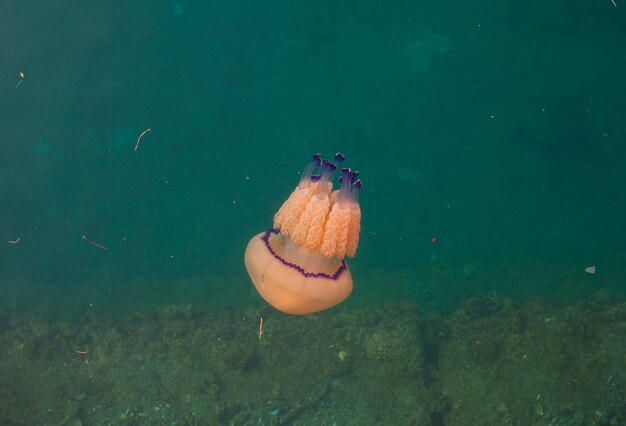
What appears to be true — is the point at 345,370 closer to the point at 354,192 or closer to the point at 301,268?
the point at 301,268

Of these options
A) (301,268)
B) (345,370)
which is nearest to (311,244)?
(301,268)

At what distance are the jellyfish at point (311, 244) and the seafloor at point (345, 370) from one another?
2358mm

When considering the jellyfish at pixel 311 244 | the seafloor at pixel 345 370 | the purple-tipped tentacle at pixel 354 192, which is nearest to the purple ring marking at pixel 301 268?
the jellyfish at pixel 311 244

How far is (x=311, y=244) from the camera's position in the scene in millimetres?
3428

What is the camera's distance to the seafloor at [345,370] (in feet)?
16.5

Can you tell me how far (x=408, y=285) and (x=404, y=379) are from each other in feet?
11.8

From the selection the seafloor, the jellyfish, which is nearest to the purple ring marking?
the jellyfish

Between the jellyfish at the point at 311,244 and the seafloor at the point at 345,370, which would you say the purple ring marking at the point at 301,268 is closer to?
the jellyfish at the point at 311,244

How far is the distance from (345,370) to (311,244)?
125 inches

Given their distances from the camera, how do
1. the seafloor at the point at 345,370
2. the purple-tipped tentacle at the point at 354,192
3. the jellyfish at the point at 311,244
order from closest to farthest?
the purple-tipped tentacle at the point at 354,192
the jellyfish at the point at 311,244
the seafloor at the point at 345,370

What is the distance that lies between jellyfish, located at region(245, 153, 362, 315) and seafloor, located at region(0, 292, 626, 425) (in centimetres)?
236

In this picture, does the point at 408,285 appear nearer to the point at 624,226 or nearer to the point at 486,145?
the point at 486,145

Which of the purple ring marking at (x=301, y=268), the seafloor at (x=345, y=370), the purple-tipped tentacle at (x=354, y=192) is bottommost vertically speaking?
the seafloor at (x=345, y=370)

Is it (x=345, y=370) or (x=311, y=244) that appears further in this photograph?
(x=345, y=370)
